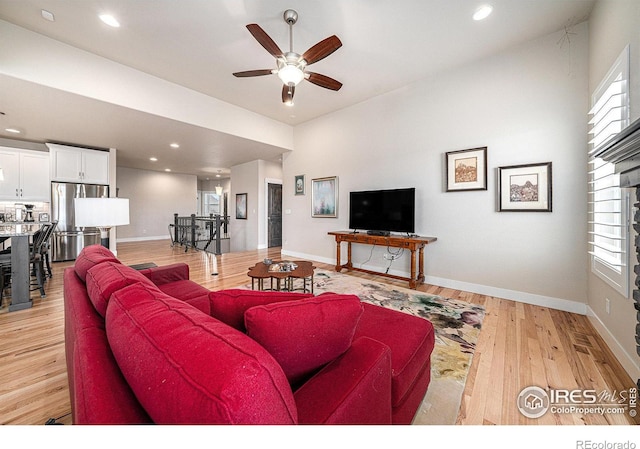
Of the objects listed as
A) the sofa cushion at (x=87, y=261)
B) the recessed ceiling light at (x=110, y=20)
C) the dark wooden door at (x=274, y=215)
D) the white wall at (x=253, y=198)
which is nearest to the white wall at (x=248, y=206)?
the white wall at (x=253, y=198)

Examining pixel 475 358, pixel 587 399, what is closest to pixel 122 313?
pixel 475 358

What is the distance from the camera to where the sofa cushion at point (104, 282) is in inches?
37.8

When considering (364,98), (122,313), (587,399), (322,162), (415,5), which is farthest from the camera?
(322,162)

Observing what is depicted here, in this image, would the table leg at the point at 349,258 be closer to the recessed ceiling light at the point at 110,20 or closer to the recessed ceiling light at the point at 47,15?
the recessed ceiling light at the point at 110,20

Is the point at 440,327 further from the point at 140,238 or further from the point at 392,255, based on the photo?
the point at 140,238

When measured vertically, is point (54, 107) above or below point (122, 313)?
above

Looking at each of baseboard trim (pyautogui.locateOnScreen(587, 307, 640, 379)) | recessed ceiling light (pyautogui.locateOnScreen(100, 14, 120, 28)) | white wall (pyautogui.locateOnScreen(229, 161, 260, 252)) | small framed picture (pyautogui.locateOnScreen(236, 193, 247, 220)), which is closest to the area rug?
baseboard trim (pyautogui.locateOnScreen(587, 307, 640, 379))

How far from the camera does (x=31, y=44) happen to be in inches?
109

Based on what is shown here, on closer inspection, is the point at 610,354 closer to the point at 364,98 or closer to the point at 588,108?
the point at 588,108

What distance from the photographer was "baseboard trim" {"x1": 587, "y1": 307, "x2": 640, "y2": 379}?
5.22ft

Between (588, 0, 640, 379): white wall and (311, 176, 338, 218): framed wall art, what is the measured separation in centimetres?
353

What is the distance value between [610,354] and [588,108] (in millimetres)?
2376

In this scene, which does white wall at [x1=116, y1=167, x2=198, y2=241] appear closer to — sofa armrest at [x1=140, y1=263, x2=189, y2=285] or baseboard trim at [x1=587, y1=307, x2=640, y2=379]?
sofa armrest at [x1=140, y1=263, x2=189, y2=285]

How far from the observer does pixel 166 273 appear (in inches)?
85.0
